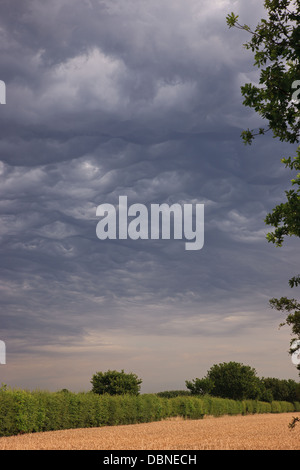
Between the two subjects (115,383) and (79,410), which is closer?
(79,410)

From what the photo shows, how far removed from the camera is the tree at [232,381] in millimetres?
59812

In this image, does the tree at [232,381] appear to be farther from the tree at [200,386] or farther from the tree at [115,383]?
the tree at [115,383]

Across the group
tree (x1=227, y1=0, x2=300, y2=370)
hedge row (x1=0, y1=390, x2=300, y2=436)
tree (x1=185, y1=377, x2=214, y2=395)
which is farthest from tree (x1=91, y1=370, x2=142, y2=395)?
tree (x1=227, y1=0, x2=300, y2=370)

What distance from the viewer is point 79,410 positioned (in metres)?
29.7

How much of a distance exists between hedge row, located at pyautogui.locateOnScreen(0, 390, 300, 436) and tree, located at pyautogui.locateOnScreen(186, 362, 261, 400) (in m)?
14.0

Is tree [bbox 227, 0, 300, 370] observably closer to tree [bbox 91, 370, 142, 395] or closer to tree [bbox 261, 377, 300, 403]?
tree [bbox 91, 370, 142, 395]

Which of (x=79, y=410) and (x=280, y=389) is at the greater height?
(x=79, y=410)

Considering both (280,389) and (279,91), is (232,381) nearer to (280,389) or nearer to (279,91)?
(280,389)

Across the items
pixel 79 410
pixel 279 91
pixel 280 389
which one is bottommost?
pixel 280 389

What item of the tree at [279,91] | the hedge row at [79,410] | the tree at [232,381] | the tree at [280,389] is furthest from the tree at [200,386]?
the tree at [279,91]

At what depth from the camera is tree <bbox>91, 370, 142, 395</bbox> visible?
40.6m

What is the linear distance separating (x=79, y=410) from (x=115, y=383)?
11.5 meters

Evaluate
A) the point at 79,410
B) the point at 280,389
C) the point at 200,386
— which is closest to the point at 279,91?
the point at 79,410
